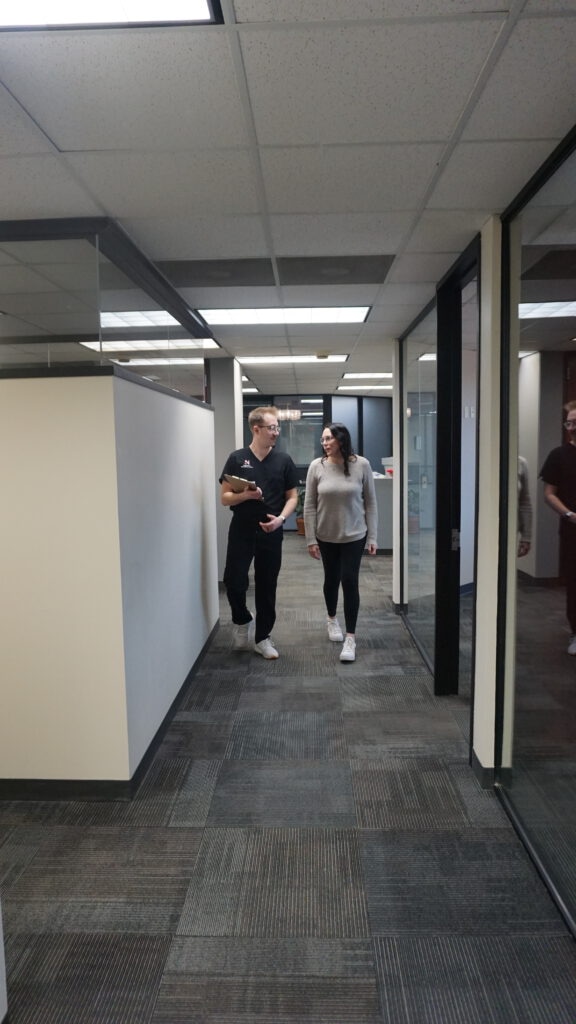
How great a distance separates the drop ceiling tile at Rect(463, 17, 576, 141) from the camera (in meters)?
1.20

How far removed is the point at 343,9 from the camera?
113 centimetres

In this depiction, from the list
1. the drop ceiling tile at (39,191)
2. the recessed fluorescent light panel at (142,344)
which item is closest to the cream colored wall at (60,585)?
the recessed fluorescent light panel at (142,344)

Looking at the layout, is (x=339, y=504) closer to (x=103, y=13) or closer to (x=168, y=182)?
(x=168, y=182)

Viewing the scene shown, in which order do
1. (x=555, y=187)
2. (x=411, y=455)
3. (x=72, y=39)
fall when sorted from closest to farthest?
(x=72, y=39), (x=555, y=187), (x=411, y=455)

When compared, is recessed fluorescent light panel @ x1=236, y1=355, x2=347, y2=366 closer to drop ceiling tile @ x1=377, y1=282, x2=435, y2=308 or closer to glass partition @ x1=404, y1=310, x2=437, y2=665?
glass partition @ x1=404, y1=310, x2=437, y2=665

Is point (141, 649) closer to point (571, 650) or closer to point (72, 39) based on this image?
point (571, 650)

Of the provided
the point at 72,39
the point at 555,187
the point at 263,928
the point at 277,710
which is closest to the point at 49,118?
the point at 72,39

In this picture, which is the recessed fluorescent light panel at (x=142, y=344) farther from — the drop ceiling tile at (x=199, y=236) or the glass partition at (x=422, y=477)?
the glass partition at (x=422, y=477)

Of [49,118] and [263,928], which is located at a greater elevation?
[49,118]

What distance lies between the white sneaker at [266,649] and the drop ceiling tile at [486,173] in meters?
2.39

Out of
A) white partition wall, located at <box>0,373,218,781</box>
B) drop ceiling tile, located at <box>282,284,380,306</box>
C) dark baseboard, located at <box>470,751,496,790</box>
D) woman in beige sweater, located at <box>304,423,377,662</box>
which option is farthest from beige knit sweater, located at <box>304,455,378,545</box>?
dark baseboard, located at <box>470,751,496,790</box>

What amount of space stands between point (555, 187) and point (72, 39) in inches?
47.9

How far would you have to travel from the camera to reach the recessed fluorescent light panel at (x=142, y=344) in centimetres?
205

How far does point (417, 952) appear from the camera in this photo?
1488mm
